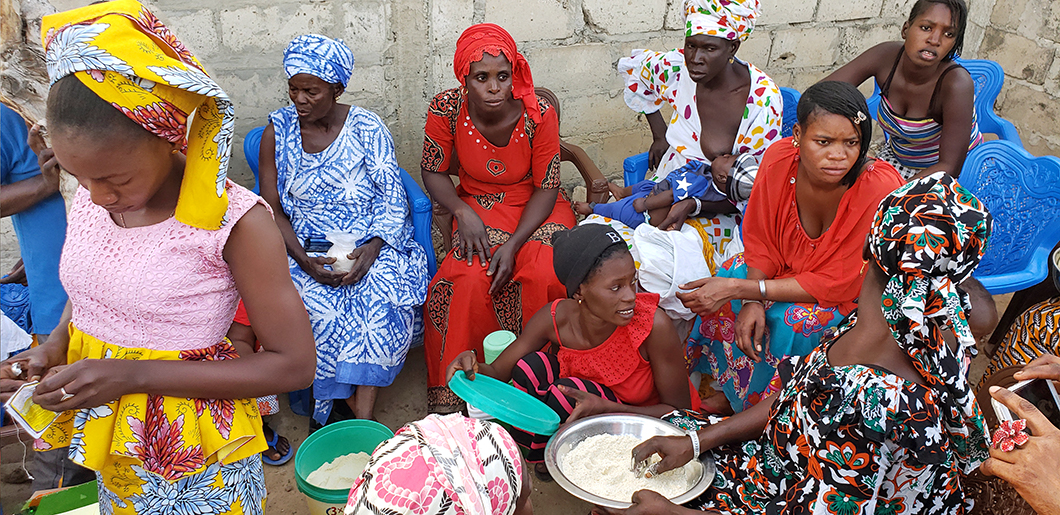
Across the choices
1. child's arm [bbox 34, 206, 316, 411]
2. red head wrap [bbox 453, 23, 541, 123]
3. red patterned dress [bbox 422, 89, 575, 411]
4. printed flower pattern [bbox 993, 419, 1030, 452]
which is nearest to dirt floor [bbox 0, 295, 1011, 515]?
red patterned dress [bbox 422, 89, 575, 411]

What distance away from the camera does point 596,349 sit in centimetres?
275

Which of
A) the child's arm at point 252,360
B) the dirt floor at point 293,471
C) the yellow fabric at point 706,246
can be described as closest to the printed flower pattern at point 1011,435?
the child's arm at point 252,360

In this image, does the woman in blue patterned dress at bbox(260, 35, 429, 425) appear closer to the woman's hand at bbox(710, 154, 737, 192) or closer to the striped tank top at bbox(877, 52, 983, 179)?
the woman's hand at bbox(710, 154, 737, 192)

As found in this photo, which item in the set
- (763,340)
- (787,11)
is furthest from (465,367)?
(787,11)

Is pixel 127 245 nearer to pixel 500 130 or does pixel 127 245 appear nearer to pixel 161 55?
pixel 161 55

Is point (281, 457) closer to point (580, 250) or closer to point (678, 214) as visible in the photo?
point (580, 250)

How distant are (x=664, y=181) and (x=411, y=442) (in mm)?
2406

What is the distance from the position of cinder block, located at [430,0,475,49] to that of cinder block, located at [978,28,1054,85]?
391 centimetres

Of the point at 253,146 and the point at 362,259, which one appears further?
the point at 253,146

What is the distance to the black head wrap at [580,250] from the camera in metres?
2.57

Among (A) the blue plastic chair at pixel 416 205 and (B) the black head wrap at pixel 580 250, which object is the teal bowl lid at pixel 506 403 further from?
(A) the blue plastic chair at pixel 416 205

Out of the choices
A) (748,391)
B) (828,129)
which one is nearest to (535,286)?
(748,391)

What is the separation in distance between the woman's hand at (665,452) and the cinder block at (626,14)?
291 centimetres

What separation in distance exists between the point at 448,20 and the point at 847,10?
2.75 meters
